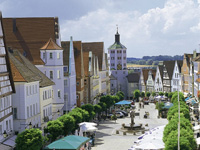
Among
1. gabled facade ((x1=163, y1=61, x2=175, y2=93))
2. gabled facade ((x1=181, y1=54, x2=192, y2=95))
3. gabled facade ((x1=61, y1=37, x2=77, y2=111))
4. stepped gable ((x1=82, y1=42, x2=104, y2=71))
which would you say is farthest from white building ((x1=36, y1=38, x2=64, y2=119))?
gabled facade ((x1=163, y1=61, x2=175, y2=93))

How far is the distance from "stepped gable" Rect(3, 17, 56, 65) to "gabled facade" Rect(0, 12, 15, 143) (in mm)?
29979

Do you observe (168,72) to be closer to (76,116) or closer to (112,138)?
(112,138)

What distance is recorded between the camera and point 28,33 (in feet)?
265

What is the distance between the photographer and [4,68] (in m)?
47.6

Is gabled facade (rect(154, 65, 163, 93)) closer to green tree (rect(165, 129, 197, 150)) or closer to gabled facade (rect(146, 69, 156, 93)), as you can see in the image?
gabled facade (rect(146, 69, 156, 93))

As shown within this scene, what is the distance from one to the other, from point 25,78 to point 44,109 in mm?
10627

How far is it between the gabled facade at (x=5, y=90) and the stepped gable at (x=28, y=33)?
98.4 ft

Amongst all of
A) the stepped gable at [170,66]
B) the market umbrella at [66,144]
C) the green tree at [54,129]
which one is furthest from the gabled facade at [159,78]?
the market umbrella at [66,144]

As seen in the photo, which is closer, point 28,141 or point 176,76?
point 28,141

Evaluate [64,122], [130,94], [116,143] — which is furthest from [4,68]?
[130,94]

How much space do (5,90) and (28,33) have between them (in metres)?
34.4

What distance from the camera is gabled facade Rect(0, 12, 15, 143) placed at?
4606 cm

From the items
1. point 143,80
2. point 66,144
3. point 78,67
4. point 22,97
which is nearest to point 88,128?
point 22,97

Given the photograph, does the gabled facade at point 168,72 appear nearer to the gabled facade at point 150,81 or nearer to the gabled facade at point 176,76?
the gabled facade at point 176,76
